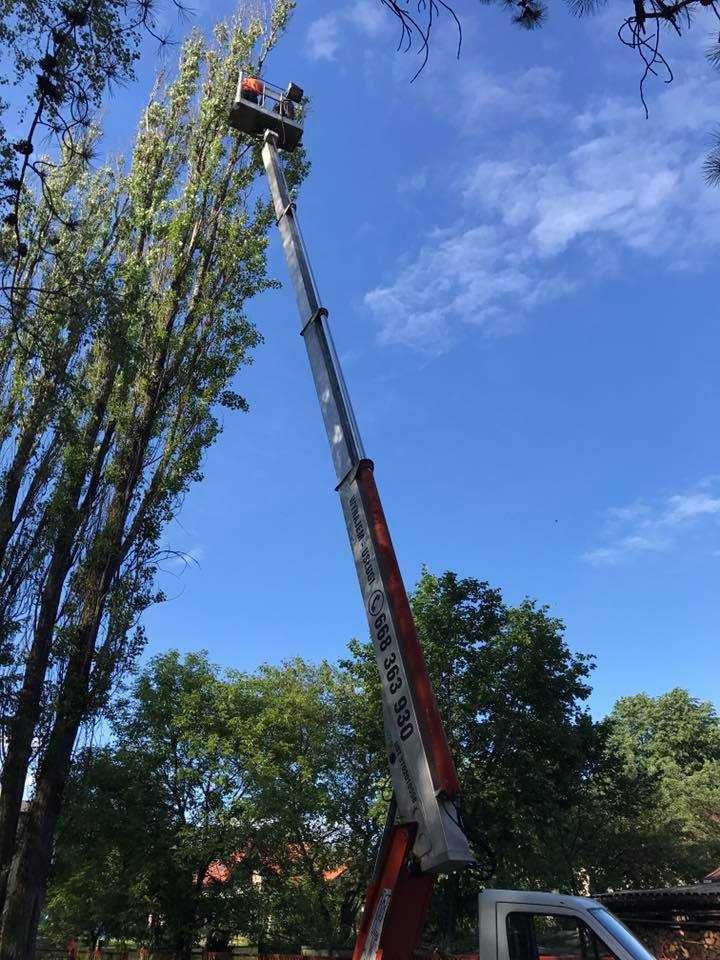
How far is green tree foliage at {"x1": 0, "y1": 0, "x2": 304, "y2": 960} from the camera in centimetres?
878

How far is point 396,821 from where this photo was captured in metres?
4.58

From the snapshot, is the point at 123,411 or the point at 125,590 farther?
Result: the point at 123,411

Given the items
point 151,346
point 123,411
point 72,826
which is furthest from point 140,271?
point 72,826

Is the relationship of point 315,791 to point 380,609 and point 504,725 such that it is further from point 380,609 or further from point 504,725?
point 380,609

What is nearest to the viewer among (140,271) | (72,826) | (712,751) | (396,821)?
(396,821)

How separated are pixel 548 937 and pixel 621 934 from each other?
1.53 feet

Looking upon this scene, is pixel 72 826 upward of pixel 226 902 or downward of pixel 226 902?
upward

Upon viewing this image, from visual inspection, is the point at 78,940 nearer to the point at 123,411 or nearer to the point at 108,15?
the point at 123,411

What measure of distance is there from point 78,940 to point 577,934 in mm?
20411

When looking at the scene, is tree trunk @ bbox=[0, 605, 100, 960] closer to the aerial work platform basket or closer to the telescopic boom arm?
the telescopic boom arm

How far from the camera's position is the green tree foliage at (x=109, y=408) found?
878 cm

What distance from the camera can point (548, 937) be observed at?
446 centimetres

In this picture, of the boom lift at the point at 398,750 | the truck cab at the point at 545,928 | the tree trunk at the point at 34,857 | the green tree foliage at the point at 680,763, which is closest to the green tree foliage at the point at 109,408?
the tree trunk at the point at 34,857

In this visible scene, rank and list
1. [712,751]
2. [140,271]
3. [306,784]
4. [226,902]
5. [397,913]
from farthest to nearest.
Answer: [712,751] → [306,784] → [226,902] → [140,271] → [397,913]
